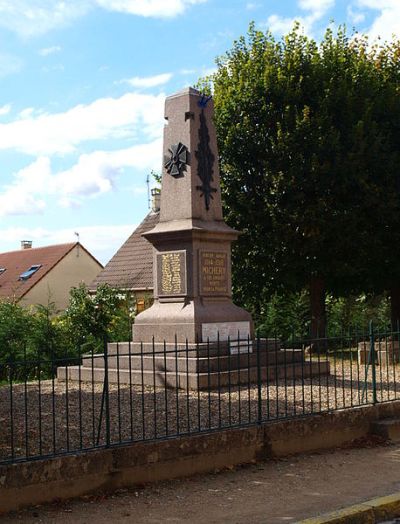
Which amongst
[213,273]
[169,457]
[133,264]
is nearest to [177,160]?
[213,273]

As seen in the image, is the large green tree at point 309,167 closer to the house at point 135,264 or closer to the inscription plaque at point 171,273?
the inscription plaque at point 171,273

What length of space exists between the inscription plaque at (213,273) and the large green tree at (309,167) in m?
7.15

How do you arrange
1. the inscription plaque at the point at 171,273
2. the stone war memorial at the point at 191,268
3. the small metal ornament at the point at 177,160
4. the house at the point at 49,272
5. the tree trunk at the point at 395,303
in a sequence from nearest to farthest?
the stone war memorial at the point at 191,268, the inscription plaque at the point at 171,273, the small metal ornament at the point at 177,160, the tree trunk at the point at 395,303, the house at the point at 49,272

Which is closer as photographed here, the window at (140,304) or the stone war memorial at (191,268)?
the stone war memorial at (191,268)

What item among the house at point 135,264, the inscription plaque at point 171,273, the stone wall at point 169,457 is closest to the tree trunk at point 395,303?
the house at point 135,264

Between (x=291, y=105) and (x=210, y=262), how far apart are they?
889 centimetres

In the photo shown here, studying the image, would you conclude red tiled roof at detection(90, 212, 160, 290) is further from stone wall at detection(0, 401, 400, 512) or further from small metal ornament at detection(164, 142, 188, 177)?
stone wall at detection(0, 401, 400, 512)

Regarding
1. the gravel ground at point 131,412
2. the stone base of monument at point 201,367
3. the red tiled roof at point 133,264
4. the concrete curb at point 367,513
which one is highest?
Answer: the red tiled roof at point 133,264

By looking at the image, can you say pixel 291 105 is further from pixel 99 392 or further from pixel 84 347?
pixel 99 392

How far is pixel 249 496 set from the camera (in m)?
6.94

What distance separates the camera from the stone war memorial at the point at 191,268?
12.5 m

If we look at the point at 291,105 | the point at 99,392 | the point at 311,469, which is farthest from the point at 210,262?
the point at 291,105

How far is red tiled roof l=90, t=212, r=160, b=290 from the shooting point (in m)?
30.4

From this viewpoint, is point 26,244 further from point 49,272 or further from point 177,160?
point 177,160
